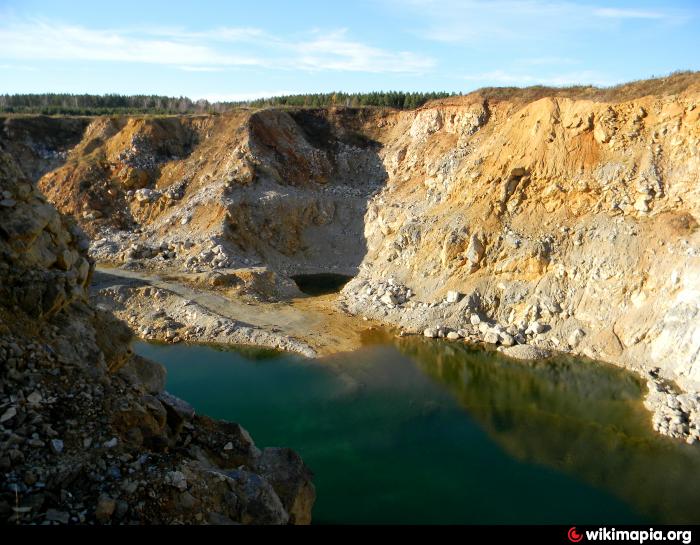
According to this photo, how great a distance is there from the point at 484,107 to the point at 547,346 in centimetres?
2164

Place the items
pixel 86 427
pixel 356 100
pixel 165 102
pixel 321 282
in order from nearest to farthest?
pixel 86 427 < pixel 321 282 < pixel 356 100 < pixel 165 102

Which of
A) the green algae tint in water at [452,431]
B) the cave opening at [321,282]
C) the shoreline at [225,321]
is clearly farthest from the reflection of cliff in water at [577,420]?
the cave opening at [321,282]

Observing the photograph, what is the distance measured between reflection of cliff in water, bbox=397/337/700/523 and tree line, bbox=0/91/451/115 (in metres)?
34.2

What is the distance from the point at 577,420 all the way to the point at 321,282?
70.4ft

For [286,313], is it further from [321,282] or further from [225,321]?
[321,282]

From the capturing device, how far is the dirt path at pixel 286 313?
90.0ft

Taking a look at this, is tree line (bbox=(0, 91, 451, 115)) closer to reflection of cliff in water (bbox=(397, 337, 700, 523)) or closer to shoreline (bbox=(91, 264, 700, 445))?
shoreline (bbox=(91, 264, 700, 445))

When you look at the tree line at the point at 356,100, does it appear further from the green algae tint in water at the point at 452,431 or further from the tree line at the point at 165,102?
the green algae tint in water at the point at 452,431

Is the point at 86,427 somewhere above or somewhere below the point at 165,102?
below

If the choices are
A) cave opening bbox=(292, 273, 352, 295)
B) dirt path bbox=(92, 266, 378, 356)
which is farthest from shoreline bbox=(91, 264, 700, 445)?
cave opening bbox=(292, 273, 352, 295)

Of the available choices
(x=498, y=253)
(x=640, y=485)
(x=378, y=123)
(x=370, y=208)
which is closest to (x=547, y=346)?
(x=498, y=253)

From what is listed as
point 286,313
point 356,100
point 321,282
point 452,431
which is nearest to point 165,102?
point 356,100

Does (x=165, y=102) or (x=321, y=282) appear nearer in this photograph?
(x=321, y=282)

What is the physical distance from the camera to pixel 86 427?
8469 millimetres
